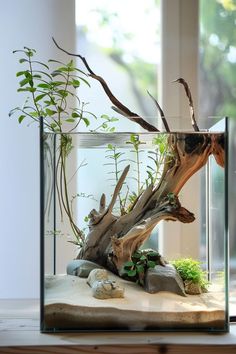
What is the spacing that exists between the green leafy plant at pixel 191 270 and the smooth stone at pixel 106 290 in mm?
149

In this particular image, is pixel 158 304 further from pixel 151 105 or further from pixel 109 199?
pixel 151 105

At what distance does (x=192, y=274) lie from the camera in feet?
3.00

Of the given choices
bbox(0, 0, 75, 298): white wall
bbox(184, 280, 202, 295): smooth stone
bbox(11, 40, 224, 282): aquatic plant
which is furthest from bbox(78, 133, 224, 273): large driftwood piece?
bbox(0, 0, 75, 298): white wall

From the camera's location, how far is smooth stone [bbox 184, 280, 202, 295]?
0.89m

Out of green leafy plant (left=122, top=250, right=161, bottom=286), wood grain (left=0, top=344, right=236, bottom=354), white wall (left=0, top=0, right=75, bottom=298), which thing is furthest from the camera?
white wall (left=0, top=0, right=75, bottom=298)

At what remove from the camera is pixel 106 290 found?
2.74ft

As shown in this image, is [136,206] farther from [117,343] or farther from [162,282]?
[117,343]

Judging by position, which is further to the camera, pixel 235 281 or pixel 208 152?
pixel 235 281

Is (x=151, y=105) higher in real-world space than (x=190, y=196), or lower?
higher

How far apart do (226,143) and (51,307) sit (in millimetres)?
463

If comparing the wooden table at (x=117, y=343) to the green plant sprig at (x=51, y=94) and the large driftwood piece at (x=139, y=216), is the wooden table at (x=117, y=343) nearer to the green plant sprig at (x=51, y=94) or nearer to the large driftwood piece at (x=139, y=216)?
the large driftwood piece at (x=139, y=216)

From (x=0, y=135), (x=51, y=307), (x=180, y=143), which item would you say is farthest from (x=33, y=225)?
(x=180, y=143)

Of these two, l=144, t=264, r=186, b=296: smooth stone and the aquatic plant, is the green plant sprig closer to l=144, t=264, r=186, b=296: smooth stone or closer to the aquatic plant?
the aquatic plant

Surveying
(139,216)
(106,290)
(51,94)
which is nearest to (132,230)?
(139,216)
